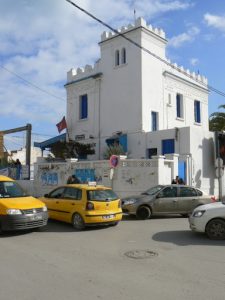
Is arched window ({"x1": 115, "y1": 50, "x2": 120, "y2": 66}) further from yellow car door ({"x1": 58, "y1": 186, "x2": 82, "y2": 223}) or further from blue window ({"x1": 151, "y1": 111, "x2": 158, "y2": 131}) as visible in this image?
yellow car door ({"x1": 58, "y1": 186, "x2": 82, "y2": 223})

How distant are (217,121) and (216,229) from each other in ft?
80.1

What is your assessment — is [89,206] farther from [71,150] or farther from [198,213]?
[71,150]

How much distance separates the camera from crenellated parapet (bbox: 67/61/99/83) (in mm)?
29500

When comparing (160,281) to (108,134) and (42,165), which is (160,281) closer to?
(42,165)

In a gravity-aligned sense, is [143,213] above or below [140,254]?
above

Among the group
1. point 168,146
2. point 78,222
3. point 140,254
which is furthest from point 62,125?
point 140,254

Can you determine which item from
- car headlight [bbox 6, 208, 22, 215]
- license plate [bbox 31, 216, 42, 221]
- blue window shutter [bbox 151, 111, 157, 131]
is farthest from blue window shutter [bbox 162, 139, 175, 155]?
car headlight [bbox 6, 208, 22, 215]

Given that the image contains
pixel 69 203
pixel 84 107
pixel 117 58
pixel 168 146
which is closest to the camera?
pixel 69 203

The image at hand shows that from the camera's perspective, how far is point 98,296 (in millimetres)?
5688

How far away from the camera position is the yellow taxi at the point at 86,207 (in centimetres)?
1223

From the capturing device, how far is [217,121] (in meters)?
33.6

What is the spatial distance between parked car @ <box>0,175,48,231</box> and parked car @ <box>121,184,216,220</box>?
4.60m

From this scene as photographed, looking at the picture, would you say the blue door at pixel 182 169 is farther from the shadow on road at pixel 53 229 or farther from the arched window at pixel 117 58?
the shadow on road at pixel 53 229

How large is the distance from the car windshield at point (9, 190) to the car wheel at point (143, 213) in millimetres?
4732
